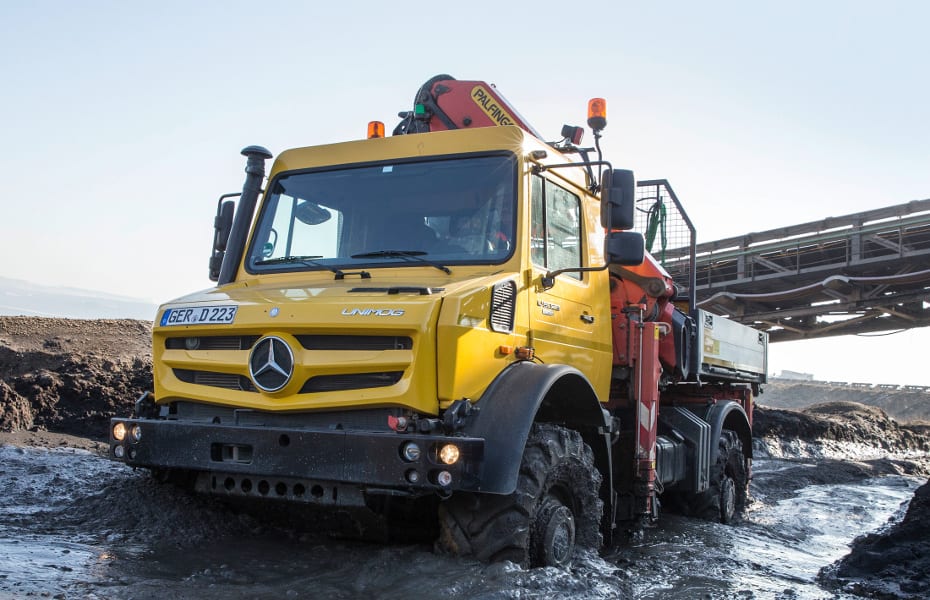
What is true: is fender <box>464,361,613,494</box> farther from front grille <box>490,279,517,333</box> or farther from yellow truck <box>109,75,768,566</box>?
front grille <box>490,279,517,333</box>

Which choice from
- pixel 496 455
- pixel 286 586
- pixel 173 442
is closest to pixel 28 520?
pixel 173 442

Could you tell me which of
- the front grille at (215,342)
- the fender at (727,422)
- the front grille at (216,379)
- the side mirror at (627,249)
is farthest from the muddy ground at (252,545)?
the side mirror at (627,249)

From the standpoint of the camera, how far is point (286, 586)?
14.0 feet

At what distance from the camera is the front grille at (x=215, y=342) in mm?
4609

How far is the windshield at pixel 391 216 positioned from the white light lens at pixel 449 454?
52.8 inches

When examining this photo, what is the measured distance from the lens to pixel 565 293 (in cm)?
557

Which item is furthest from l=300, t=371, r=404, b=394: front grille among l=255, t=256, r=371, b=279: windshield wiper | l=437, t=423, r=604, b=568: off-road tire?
l=255, t=256, r=371, b=279: windshield wiper

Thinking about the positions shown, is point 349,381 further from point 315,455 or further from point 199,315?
point 199,315

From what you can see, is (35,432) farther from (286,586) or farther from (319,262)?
(286,586)

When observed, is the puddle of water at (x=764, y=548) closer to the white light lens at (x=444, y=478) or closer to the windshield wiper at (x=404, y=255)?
the white light lens at (x=444, y=478)

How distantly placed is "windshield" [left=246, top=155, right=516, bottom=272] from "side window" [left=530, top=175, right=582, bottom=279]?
0.23 metres

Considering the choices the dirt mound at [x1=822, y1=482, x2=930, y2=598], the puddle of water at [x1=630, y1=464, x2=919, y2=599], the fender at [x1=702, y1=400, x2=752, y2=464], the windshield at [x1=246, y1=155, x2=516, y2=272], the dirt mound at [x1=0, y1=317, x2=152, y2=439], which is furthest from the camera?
the dirt mound at [x1=0, y1=317, x2=152, y2=439]

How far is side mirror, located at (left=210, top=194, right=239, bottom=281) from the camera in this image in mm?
6090

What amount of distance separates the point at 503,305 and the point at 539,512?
116 cm
